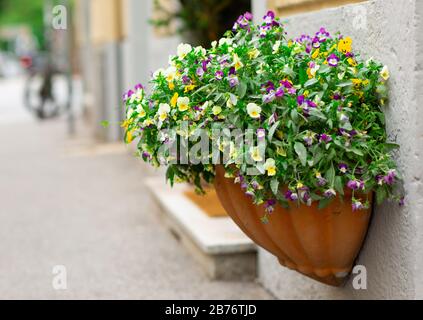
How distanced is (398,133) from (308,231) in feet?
1.67

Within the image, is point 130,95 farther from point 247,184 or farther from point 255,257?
point 255,257

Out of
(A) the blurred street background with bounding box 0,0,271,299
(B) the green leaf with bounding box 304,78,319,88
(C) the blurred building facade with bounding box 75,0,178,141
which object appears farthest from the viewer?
(C) the blurred building facade with bounding box 75,0,178,141

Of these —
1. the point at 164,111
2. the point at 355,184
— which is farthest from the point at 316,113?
the point at 164,111

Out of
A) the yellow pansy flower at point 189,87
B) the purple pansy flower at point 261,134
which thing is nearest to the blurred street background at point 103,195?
the yellow pansy flower at point 189,87

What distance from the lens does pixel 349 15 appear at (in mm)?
3578

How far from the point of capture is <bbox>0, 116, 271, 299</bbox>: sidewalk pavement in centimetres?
473

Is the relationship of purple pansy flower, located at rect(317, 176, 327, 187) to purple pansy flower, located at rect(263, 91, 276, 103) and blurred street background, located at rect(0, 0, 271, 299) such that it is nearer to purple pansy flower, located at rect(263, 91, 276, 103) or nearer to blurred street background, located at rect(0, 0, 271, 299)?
purple pansy flower, located at rect(263, 91, 276, 103)

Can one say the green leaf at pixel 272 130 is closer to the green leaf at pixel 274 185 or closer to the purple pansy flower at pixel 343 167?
the green leaf at pixel 274 185

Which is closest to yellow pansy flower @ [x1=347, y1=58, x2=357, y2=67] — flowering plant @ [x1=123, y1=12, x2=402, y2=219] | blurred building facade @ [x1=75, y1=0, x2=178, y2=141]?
flowering plant @ [x1=123, y1=12, x2=402, y2=219]

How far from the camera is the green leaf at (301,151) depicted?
9.81 ft

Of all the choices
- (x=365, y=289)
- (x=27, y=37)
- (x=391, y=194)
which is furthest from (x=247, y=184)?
(x=27, y=37)

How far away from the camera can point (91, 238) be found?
6082 millimetres

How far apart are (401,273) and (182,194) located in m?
3.32

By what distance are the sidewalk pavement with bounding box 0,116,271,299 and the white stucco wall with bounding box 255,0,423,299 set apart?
1.31 m
